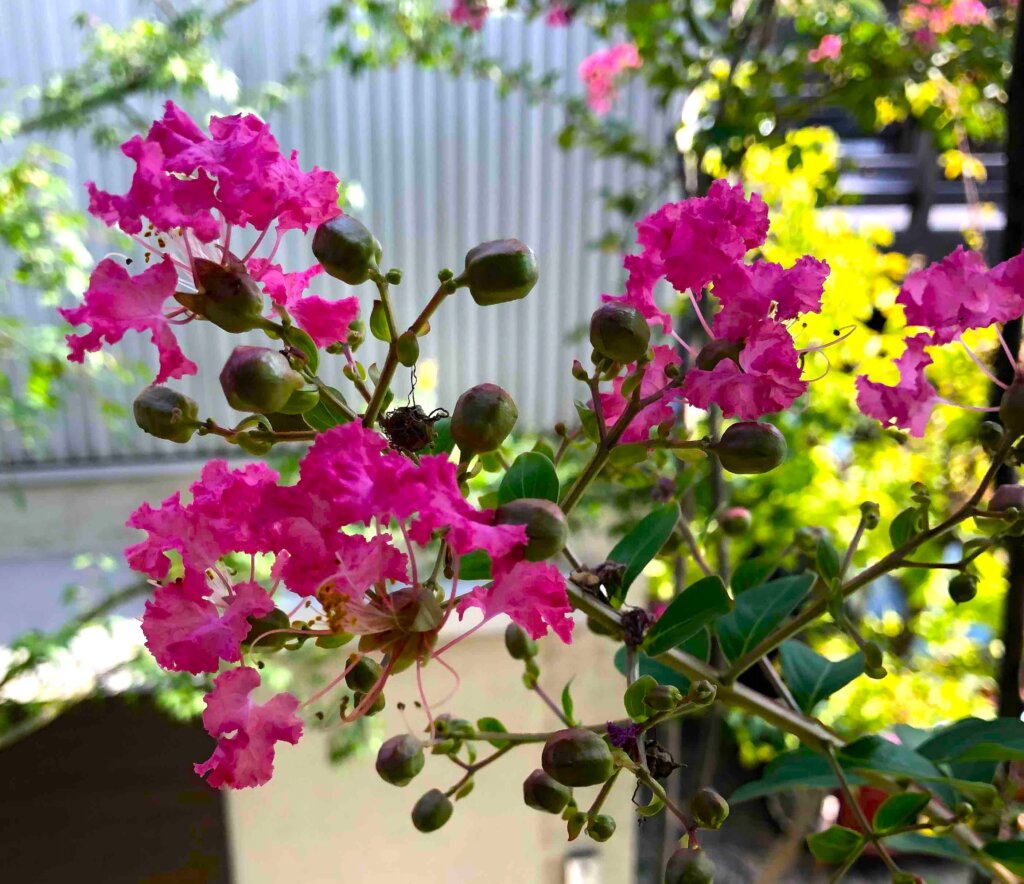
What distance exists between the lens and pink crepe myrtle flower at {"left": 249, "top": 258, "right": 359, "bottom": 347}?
0.40 metres

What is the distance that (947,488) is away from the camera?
1576 mm

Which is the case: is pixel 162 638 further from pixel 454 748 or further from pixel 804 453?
pixel 804 453

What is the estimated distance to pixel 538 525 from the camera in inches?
12.1

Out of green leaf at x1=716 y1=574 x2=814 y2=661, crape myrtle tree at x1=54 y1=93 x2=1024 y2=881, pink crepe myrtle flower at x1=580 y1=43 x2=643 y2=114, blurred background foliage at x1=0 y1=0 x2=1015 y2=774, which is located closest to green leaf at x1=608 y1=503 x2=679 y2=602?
crape myrtle tree at x1=54 y1=93 x2=1024 y2=881

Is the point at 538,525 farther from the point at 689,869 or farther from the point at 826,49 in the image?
the point at 826,49

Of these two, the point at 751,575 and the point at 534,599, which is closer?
the point at 534,599

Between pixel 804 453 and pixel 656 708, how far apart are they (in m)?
1.23

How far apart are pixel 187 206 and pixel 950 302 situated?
0.34 metres

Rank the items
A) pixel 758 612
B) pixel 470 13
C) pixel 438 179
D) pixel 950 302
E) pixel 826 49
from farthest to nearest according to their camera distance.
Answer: pixel 438 179 → pixel 470 13 → pixel 826 49 → pixel 758 612 → pixel 950 302

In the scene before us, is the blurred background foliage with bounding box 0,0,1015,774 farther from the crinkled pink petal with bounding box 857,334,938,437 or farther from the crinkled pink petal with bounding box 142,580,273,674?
the crinkled pink petal with bounding box 142,580,273,674

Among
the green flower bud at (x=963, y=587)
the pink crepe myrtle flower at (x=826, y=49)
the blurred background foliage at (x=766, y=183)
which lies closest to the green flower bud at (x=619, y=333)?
the green flower bud at (x=963, y=587)

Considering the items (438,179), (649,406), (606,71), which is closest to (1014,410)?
(649,406)

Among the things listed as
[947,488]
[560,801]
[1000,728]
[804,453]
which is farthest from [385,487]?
[947,488]

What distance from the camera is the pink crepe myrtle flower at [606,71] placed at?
161 centimetres
